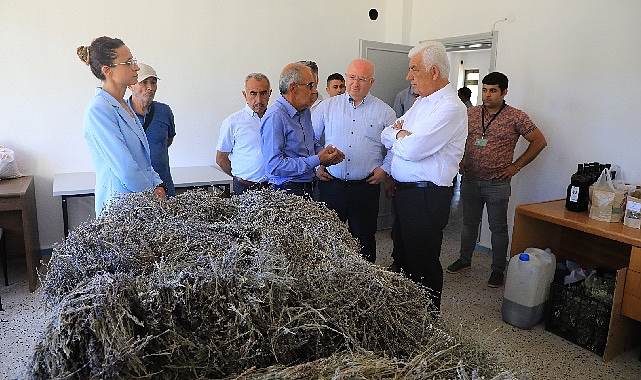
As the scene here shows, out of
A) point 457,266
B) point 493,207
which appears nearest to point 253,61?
point 493,207

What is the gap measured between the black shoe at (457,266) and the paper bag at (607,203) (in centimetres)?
125

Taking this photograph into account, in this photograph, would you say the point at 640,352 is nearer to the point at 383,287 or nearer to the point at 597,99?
the point at 597,99

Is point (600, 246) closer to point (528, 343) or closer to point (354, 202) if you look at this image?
point (528, 343)

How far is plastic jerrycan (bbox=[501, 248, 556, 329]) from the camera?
274 centimetres

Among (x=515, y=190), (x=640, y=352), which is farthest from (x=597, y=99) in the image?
(x=640, y=352)

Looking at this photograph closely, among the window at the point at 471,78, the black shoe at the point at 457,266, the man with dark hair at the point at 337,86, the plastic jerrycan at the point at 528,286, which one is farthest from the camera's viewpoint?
the window at the point at 471,78

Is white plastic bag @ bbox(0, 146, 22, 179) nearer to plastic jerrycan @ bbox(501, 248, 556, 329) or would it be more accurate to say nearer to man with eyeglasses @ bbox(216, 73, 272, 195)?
man with eyeglasses @ bbox(216, 73, 272, 195)

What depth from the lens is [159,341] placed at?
0.71 metres

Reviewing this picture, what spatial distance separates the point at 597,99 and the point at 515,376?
121 inches

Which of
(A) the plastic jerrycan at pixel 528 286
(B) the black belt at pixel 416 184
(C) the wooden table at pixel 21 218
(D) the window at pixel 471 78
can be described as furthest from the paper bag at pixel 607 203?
(D) the window at pixel 471 78

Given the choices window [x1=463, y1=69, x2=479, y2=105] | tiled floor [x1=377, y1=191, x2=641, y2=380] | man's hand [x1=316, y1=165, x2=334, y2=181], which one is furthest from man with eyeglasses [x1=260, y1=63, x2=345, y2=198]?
window [x1=463, y1=69, x2=479, y2=105]

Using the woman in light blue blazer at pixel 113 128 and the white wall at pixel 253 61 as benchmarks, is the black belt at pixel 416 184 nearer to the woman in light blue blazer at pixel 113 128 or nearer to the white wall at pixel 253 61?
the woman in light blue blazer at pixel 113 128

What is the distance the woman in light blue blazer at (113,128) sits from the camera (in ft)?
5.62

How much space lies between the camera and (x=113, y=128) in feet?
5.65
